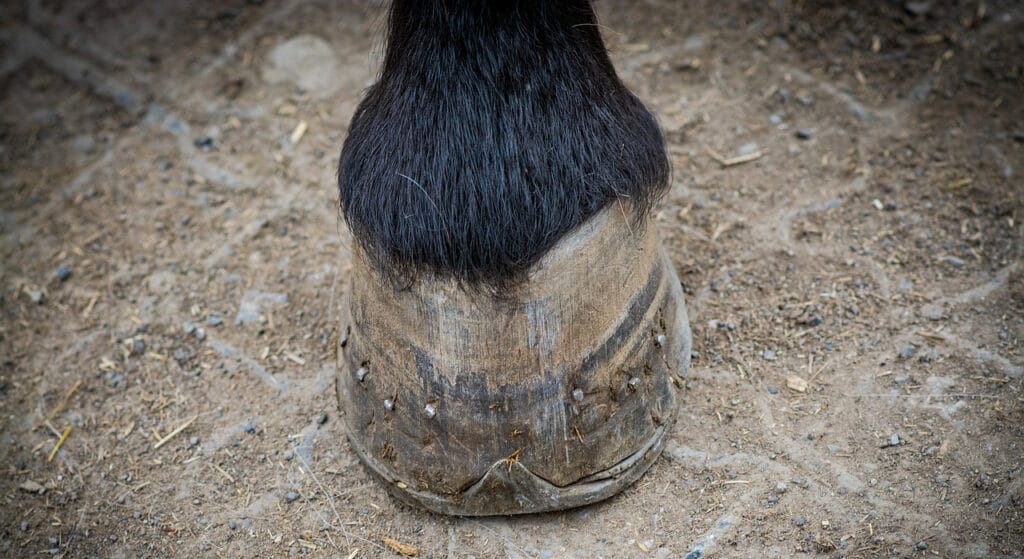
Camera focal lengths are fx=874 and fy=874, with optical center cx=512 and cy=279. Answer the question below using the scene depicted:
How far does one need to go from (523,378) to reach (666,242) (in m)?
1.20

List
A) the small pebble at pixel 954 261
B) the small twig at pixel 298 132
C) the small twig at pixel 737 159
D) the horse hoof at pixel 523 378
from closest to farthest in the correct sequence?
1. the horse hoof at pixel 523 378
2. the small pebble at pixel 954 261
3. the small twig at pixel 737 159
4. the small twig at pixel 298 132

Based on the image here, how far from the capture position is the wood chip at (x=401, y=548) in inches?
101

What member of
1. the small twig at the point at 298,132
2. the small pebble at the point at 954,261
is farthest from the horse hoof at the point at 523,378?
the small twig at the point at 298,132

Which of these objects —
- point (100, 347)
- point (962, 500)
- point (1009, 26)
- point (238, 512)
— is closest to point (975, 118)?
point (1009, 26)

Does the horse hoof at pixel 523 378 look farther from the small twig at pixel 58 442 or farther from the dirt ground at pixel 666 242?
the small twig at pixel 58 442

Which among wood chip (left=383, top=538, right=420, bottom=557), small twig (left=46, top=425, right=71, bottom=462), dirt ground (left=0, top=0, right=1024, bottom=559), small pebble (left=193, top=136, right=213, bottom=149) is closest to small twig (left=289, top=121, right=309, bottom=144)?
dirt ground (left=0, top=0, right=1024, bottom=559)

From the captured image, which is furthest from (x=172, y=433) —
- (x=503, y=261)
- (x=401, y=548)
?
(x=503, y=261)

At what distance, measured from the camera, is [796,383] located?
2857 mm

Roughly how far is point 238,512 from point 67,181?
197cm

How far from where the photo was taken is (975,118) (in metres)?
3.58

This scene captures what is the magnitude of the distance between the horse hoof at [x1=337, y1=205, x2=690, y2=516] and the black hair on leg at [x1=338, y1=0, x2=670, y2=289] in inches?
3.3

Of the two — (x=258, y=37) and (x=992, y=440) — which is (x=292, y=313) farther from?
(x=992, y=440)

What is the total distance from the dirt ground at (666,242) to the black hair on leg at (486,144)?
2.97 feet

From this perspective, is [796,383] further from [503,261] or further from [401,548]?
[401,548]
